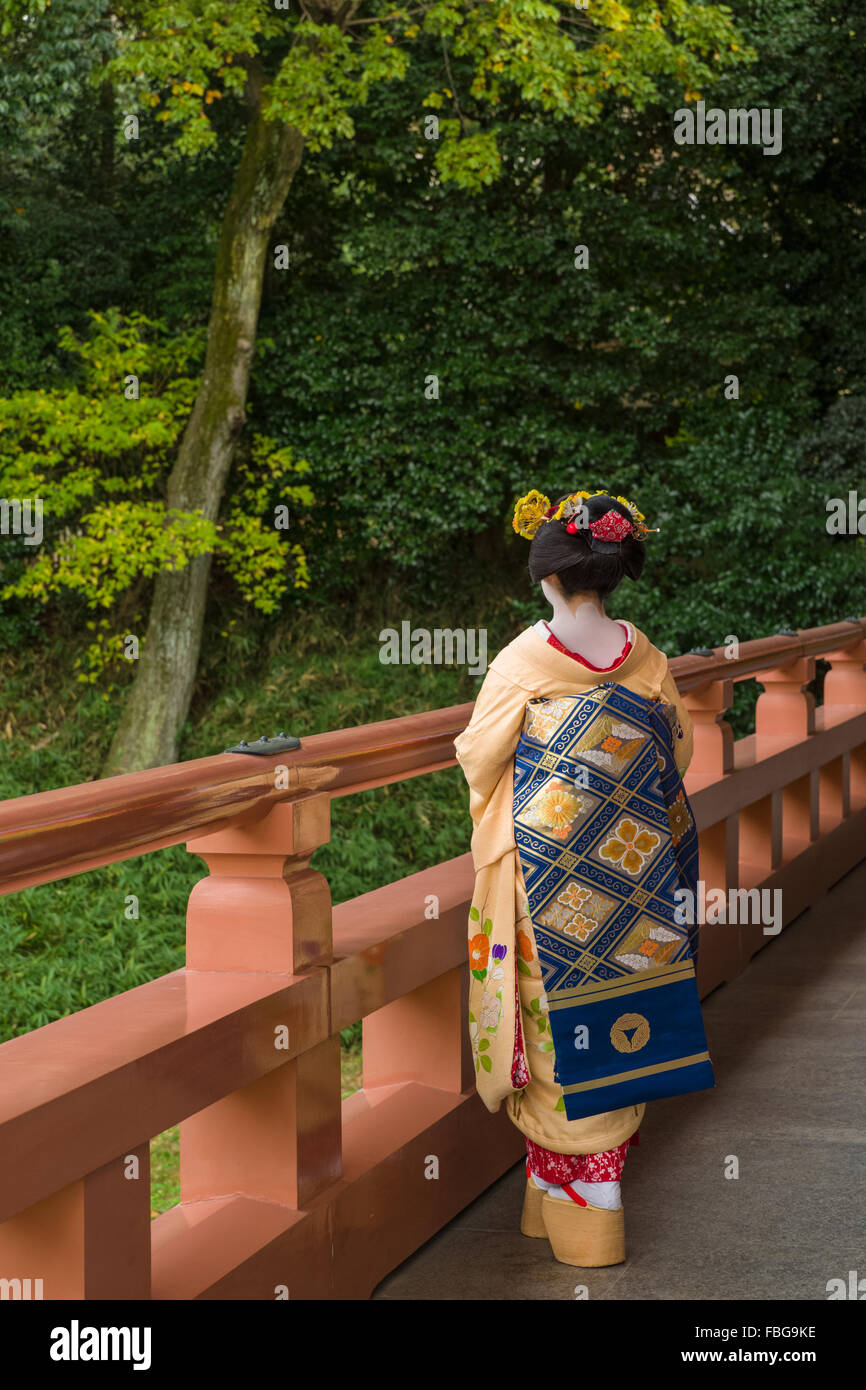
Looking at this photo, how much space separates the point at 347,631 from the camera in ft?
51.0

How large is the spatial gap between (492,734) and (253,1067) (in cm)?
76

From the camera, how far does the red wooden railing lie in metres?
1.87

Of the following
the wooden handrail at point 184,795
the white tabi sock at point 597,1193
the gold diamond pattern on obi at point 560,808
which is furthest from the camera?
the white tabi sock at point 597,1193

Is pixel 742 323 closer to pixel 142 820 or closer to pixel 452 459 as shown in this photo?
pixel 452 459

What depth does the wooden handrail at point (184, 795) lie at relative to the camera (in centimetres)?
176

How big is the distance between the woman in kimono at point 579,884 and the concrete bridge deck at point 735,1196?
0.14m

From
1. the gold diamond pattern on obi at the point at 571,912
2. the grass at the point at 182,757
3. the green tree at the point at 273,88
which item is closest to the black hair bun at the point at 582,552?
the gold diamond pattern on obi at the point at 571,912

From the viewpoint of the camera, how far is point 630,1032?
2.73 m

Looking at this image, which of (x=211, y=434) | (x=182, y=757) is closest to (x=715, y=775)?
(x=182, y=757)

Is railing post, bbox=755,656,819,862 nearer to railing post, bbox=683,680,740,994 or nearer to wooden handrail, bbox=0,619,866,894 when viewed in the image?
railing post, bbox=683,680,740,994

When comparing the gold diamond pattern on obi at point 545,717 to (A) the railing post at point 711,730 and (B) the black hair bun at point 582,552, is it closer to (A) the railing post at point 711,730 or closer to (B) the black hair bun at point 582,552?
(B) the black hair bun at point 582,552

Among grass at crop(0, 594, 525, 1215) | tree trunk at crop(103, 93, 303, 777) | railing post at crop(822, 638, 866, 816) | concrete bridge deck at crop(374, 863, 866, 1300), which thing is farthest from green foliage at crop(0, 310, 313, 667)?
concrete bridge deck at crop(374, 863, 866, 1300)

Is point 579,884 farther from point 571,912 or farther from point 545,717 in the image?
point 545,717

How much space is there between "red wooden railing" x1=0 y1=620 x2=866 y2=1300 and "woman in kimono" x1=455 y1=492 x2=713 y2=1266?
197 mm
